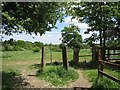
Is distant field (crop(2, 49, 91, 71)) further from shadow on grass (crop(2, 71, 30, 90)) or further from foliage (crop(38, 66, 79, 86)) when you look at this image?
foliage (crop(38, 66, 79, 86))

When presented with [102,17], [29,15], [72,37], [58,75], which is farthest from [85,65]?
[72,37]

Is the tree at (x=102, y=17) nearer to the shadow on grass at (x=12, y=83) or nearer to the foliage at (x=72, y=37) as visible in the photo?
the shadow on grass at (x=12, y=83)

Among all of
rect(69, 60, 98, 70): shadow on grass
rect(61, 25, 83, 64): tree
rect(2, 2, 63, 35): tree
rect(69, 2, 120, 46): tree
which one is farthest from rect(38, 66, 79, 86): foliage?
rect(61, 25, 83, 64): tree

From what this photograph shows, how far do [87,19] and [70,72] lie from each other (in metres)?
14.8

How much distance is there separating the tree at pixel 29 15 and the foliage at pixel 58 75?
6.99ft

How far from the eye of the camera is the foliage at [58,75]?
12.5 m

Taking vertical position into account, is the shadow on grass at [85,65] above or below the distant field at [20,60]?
below

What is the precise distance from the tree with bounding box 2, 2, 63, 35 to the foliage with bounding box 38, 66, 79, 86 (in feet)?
6.99

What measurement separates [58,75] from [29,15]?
3139 millimetres

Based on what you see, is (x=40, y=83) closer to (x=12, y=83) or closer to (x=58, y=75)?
(x=12, y=83)

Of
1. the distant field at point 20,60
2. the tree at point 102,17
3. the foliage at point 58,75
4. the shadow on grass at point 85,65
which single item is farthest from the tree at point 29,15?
the tree at point 102,17

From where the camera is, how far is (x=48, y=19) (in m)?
14.2

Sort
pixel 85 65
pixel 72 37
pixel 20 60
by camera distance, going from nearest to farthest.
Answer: pixel 85 65 → pixel 20 60 → pixel 72 37

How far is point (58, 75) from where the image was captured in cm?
1358
